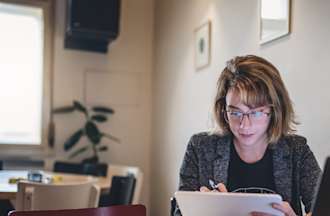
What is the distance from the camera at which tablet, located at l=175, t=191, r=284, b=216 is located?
118 cm

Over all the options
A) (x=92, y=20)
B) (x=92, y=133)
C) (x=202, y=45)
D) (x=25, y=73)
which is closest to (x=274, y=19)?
(x=202, y=45)

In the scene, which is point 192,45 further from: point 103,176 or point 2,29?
point 2,29

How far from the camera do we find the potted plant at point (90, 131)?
4371mm

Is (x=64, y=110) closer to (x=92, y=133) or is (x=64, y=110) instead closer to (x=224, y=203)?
(x=92, y=133)

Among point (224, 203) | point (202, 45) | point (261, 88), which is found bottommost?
point (224, 203)

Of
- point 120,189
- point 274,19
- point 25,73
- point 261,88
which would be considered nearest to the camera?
point 261,88

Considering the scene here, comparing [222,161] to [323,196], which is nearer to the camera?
[323,196]

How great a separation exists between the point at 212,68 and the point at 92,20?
4.85 feet

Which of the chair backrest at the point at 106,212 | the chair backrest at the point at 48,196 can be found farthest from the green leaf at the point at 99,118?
the chair backrest at the point at 106,212

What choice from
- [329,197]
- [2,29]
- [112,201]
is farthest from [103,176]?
[329,197]

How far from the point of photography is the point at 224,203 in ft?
→ 3.96

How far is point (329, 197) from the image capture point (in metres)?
1.00

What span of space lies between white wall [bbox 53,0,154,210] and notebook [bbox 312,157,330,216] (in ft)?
12.4

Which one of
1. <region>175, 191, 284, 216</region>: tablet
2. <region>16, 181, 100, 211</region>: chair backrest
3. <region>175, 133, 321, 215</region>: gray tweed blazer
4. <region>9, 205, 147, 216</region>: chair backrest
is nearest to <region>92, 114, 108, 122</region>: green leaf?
<region>16, 181, 100, 211</region>: chair backrest
